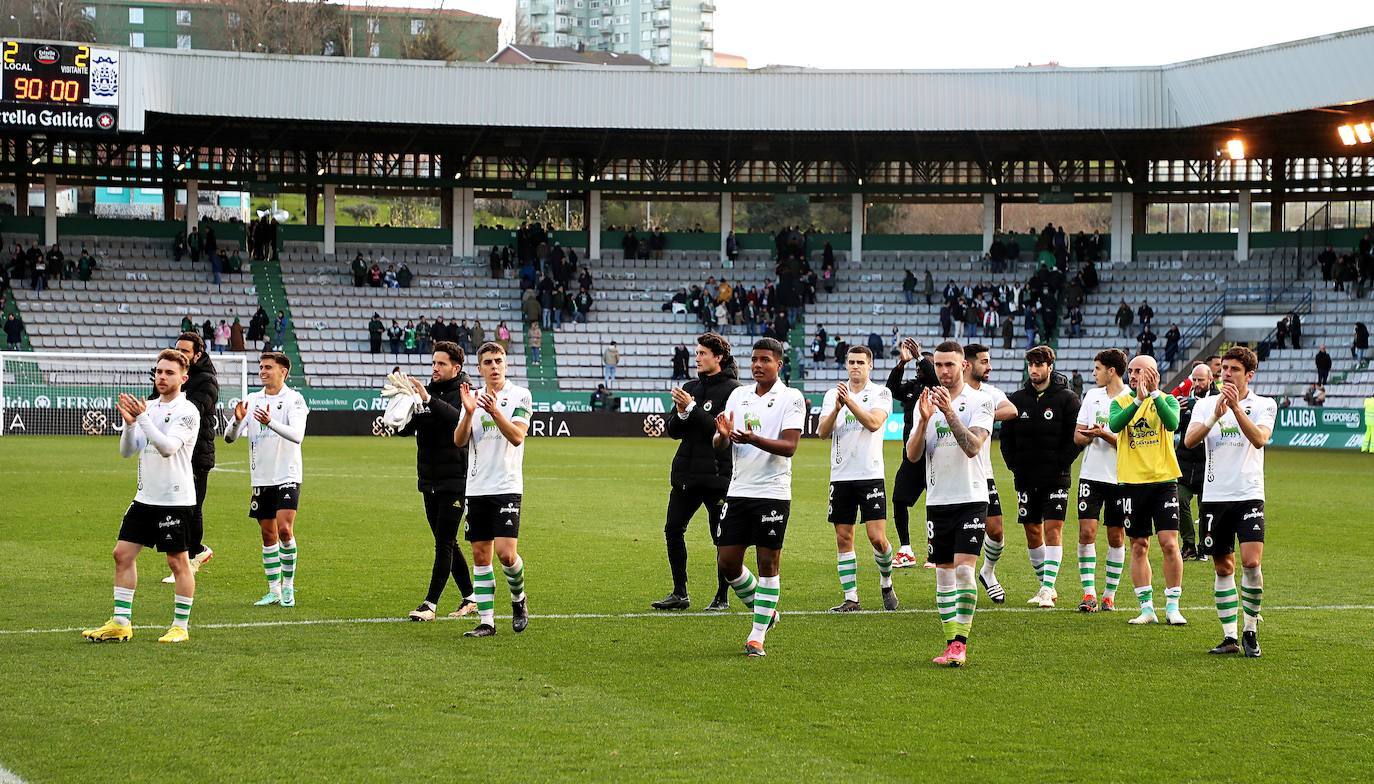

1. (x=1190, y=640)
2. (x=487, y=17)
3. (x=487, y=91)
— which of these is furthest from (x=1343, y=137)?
(x=487, y=17)

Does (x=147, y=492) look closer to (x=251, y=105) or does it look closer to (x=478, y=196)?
(x=251, y=105)

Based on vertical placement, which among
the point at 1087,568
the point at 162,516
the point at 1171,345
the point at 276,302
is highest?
the point at 276,302

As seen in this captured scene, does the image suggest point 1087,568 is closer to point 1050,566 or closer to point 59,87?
point 1050,566

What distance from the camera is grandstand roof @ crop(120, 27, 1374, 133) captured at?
49.2 meters

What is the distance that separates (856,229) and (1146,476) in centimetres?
4345

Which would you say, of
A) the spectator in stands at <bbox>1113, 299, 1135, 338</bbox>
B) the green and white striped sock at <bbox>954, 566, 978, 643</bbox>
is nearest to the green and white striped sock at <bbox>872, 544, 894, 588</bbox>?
the green and white striped sock at <bbox>954, 566, 978, 643</bbox>

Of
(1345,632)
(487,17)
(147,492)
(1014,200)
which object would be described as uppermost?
(487,17)

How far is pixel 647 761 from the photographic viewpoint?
7750 mm

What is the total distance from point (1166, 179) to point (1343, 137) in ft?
35.1

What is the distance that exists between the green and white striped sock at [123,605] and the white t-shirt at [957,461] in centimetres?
560

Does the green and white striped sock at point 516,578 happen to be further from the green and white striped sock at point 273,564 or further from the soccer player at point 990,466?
the soccer player at point 990,466

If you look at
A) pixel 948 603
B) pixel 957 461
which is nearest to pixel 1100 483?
pixel 957 461

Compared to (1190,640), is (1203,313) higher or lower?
higher

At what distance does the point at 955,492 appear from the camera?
34.9ft
